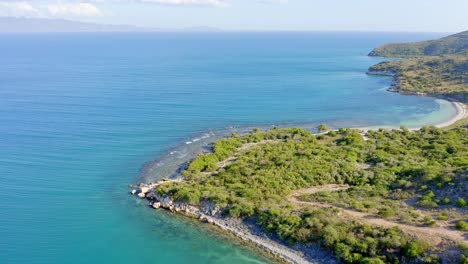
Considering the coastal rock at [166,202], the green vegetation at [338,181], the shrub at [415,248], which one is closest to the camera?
the shrub at [415,248]

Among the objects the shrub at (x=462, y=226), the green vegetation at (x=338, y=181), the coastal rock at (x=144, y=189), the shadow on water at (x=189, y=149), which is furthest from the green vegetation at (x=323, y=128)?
the shrub at (x=462, y=226)

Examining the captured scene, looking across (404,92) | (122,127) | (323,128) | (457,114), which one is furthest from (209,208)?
(404,92)

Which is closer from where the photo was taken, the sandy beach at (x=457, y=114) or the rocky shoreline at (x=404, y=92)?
the sandy beach at (x=457, y=114)

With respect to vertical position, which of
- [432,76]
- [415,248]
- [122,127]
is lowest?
[415,248]

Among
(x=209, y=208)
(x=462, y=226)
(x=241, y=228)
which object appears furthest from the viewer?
(x=209, y=208)

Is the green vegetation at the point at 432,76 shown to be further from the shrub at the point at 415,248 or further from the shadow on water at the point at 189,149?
the shrub at the point at 415,248

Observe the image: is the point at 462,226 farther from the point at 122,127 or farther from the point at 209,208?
the point at 122,127
